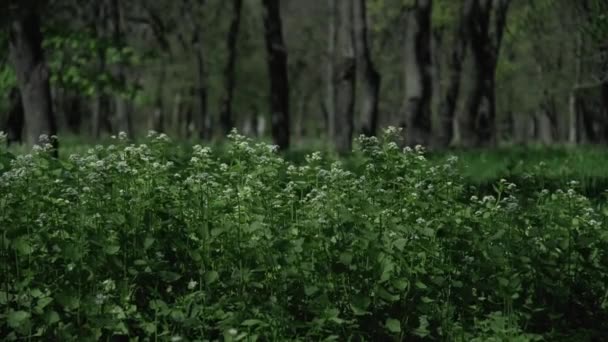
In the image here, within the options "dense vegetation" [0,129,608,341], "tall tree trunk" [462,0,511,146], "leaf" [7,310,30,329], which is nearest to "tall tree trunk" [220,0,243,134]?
"tall tree trunk" [462,0,511,146]

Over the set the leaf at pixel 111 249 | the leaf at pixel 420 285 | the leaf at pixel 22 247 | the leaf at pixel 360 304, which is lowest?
the leaf at pixel 360 304

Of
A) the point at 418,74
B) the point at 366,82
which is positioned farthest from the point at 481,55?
the point at 366,82

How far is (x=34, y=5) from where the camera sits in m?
12.7

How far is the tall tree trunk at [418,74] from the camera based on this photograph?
717 inches

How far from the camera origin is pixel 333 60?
28312 millimetres

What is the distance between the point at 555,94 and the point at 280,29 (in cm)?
3073

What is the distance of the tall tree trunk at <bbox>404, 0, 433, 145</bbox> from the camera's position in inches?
717

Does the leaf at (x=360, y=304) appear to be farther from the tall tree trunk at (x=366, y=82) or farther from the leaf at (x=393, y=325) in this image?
the tall tree trunk at (x=366, y=82)

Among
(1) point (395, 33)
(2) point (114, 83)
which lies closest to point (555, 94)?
(1) point (395, 33)

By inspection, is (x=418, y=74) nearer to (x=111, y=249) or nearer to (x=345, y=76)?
(x=345, y=76)

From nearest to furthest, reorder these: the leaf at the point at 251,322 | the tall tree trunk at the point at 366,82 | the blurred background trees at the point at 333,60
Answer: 1. the leaf at the point at 251,322
2. the blurred background trees at the point at 333,60
3. the tall tree trunk at the point at 366,82

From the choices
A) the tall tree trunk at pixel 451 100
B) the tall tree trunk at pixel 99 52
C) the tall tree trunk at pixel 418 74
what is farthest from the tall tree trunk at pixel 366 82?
the tall tree trunk at pixel 451 100

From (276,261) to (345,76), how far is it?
13054 millimetres

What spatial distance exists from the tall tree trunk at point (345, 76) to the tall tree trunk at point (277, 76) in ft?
7.23
